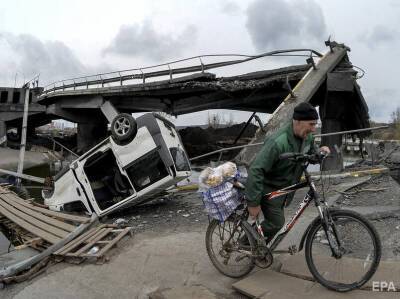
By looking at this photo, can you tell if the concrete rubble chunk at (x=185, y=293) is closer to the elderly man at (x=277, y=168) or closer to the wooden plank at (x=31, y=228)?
the elderly man at (x=277, y=168)

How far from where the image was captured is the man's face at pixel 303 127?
438cm

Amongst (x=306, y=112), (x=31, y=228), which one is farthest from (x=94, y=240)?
(x=306, y=112)

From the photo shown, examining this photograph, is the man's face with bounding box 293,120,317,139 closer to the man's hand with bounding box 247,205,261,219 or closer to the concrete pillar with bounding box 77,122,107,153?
the man's hand with bounding box 247,205,261,219

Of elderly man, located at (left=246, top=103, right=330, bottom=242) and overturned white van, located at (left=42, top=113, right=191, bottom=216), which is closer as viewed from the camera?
elderly man, located at (left=246, top=103, right=330, bottom=242)

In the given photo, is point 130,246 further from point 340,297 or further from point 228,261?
point 340,297

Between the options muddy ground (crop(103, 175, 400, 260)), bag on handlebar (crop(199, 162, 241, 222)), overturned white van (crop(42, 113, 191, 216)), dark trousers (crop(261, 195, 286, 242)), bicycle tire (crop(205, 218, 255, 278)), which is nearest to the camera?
dark trousers (crop(261, 195, 286, 242))

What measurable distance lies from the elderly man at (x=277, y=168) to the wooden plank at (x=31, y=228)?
14.3 ft

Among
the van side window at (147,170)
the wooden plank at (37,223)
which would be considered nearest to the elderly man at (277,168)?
the wooden plank at (37,223)

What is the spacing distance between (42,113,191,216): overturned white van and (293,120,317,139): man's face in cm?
516

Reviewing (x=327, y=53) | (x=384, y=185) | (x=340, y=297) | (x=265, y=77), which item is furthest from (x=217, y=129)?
(x=340, y=297)

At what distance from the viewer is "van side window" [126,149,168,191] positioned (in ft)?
31.7

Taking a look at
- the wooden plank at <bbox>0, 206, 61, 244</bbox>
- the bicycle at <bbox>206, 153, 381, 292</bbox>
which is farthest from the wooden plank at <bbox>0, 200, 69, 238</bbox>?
the bicycle at <bbox>206, 153, 381, 292</bbox>

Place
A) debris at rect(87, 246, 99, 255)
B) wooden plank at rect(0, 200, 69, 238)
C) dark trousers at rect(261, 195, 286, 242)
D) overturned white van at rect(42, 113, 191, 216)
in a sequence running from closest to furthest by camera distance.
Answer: dark trousers at rect(261, 195, 286, 242) → debris at rect(87, 246, 99, 255) → wooden plank at rect(0, 200, 69, 238) → overturned white van at rect(42, 113, 191, 216)

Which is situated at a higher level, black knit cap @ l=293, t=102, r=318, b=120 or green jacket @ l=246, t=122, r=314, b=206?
black knit cap @ l=293, t=102, r=318, b=120
